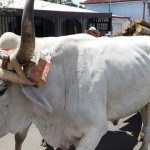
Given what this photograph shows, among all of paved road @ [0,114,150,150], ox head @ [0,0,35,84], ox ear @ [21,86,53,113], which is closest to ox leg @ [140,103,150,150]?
paved road @ [0,114,150,150]

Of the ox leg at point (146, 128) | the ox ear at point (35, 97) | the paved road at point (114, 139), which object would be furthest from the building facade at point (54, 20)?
the ox ear at point (35, 97)

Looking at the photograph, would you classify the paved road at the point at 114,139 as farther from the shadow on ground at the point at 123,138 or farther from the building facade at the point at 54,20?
the building facade at the point at 54,20

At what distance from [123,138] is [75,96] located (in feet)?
8.79

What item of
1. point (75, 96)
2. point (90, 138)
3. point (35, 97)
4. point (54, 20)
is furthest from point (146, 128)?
point (54, 20)

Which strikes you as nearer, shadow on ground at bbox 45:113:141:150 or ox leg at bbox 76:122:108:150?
ox leg at bbox 76:122:108:150

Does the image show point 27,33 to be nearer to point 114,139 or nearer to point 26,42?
point 26,42

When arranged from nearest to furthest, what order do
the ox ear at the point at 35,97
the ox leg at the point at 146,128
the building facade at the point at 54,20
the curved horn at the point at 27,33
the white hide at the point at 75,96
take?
the curved horn at the point at 27,33
the ox ear at the point at 35,97
the white hide at the point at 75,96
the ox leg at the point at 146,128
the building facade at the point at 54,20

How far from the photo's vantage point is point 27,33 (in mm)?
2428

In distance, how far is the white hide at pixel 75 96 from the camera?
2768 millimetres

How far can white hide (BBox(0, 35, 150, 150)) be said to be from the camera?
9.08 ft

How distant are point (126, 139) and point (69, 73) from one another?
270cm

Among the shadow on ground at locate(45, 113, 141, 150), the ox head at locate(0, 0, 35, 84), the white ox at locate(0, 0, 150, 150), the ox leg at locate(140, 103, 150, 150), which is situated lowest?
the shadow on ground at locate(45, 113, 141, 150)

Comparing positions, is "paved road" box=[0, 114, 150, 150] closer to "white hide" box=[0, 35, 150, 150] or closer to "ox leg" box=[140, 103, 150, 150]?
"ox leg" box=[140, 103, 150, 150]

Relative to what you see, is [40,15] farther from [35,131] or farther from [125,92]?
[125,92]
